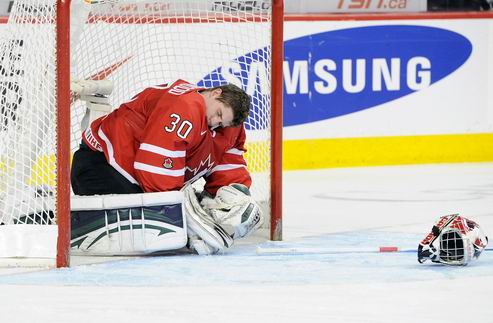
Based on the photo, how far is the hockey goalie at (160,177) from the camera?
425cm

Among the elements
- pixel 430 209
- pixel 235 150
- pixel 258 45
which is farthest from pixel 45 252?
pixel 430 209

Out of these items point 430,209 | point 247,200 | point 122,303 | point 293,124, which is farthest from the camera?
point 293,124

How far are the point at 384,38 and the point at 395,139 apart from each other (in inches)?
24.4

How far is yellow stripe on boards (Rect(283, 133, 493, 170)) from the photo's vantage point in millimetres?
7387

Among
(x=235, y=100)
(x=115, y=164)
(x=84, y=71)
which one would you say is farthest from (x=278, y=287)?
(x=84, y=71)

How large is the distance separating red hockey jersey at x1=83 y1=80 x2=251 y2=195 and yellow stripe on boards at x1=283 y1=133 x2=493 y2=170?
2.64 metres

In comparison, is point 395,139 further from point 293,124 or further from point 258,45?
point 258,45

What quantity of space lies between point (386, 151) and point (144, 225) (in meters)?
3.52

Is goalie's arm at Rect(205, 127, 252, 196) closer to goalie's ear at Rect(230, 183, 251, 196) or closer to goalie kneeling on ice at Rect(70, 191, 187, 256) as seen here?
goalie's ear at Rect(230, 183, 251, 196)

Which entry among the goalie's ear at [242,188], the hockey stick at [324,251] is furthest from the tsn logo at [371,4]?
the hockey stick at [324,251]

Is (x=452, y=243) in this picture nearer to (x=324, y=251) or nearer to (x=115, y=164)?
(x=324, y=251)

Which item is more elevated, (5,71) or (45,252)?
(5,71)

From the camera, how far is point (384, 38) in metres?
7.50

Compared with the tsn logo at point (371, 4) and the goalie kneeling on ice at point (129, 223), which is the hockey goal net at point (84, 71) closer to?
the goalie kneeling on ice at point (129, 223)
